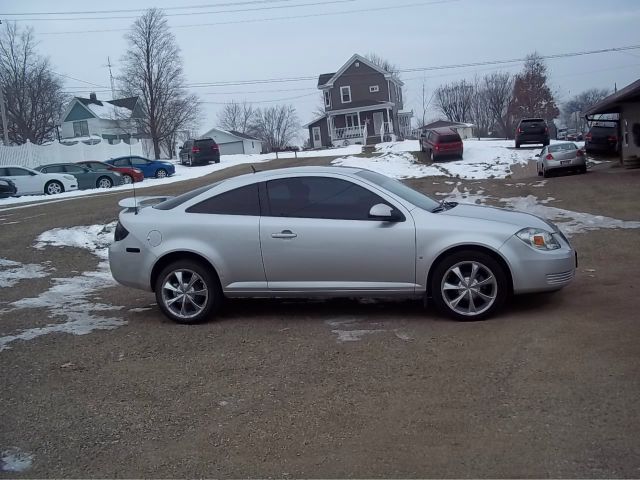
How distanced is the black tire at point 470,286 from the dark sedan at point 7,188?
25.0 meters

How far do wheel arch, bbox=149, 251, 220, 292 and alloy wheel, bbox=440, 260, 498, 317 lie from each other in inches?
91.7

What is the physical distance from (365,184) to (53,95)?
5774 centimetres

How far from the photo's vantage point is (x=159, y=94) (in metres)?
49.2

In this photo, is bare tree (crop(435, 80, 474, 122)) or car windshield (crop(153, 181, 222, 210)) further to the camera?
bare tree (crop(435, 80, 474, 122))

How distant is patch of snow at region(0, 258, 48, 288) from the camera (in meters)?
9.21

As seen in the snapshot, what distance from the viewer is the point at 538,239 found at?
6.16 m

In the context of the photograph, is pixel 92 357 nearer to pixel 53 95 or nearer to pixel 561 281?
pixel 561 281

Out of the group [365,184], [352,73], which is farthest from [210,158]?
[365,184]

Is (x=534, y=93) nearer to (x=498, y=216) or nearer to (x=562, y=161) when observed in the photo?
(x=562, y=161)

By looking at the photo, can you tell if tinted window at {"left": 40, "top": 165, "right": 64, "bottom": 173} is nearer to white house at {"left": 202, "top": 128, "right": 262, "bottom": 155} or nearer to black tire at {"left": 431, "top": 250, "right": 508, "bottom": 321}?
black tire at {"left": 431, "top": 250, "right": 508, "bottom": 321}

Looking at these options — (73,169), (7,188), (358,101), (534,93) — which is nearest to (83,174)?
(73,169)

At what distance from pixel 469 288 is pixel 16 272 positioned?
7032 mm

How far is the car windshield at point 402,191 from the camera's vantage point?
257 inches

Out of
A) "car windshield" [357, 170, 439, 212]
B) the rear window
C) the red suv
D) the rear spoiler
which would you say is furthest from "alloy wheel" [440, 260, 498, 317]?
the rear window
